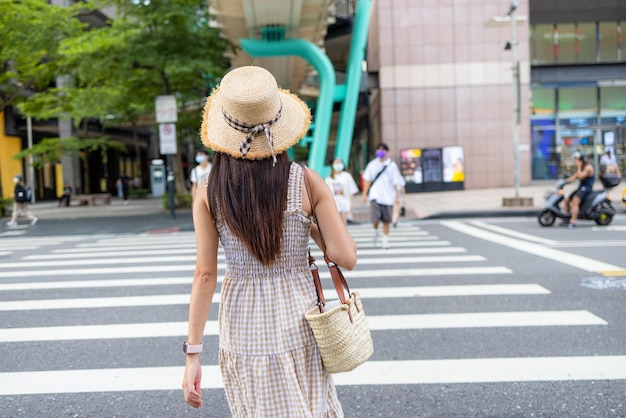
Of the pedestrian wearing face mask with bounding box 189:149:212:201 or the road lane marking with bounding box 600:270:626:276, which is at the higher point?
the pedestrian wearing face mask with bounding box 189:149:212:201

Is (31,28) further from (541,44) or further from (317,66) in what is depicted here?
(541,44)

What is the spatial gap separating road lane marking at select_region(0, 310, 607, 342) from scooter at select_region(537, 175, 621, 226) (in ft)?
26.1

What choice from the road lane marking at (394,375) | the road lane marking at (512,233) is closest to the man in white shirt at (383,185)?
the road lane marking at (512,233)

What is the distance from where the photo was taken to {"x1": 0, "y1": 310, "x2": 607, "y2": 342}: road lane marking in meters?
5.50

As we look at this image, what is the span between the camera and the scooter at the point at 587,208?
42.7 ft

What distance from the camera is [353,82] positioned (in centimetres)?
2020

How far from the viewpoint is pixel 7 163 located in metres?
36.8

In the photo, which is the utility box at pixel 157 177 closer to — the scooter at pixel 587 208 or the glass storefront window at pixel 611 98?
the glass storefront window at pixel 611 98

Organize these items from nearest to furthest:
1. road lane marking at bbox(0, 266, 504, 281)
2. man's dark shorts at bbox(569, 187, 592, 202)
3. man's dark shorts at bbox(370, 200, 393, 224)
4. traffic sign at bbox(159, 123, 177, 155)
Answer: road lane marking at bbox(0, 266, 504, 281), man's dark shorts at bbox(370, 200, 393, 224), man's dark shorts at bbox(569, 187, 592, 202), traffic sign at bbox(159, 123, 177, 155)

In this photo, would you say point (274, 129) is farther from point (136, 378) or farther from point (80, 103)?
point (80, 103)

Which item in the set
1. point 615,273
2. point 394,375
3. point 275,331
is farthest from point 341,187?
point 275,331

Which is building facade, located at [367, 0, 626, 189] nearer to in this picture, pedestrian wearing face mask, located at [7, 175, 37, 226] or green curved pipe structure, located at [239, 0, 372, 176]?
green curved pipe structure, located at [239, 0, 372, 176]

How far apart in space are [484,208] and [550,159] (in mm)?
14210

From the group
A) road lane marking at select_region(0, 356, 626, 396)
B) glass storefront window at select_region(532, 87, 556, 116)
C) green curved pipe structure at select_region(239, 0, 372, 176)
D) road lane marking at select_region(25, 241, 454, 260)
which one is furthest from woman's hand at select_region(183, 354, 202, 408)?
glass storefront window at select_region(532, 87, 556, 116)
